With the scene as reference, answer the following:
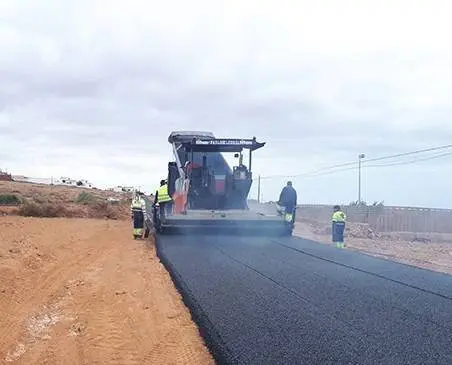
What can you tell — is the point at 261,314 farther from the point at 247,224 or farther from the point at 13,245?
the point at 13,245

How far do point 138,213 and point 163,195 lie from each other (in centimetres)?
109

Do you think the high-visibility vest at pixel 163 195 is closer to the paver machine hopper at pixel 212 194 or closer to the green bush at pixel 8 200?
the paver machine hopper at pixel 212 194

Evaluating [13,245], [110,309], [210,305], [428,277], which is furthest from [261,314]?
[13,245]

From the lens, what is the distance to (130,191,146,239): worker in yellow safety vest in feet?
53.4

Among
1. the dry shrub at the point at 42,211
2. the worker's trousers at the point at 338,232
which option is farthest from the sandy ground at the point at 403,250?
the dry shrub at the point at 42,211

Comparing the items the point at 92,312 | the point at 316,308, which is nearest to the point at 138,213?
the point at 92,312

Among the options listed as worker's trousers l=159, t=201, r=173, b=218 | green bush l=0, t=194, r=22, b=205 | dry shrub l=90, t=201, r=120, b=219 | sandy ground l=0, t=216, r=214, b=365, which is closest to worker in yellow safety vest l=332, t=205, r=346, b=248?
worker's trousers l=159, t=201, r=173, b=218

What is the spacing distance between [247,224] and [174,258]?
14.3ft

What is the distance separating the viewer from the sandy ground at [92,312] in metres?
5.55

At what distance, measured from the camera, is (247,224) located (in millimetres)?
14883

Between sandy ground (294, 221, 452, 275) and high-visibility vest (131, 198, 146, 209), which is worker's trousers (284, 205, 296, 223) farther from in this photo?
high-visibility vest (131, 198, 146, 209)

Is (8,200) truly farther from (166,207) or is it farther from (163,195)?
(166,207)

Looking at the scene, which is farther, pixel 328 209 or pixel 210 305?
pixel 328 209

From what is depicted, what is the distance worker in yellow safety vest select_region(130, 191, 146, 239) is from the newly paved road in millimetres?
5619
